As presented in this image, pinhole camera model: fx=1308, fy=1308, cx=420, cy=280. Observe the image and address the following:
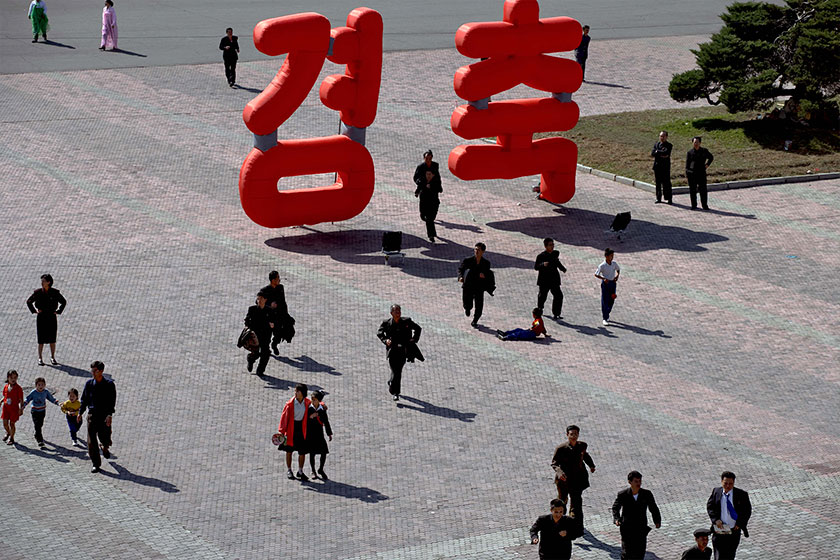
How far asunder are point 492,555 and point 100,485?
194 inches

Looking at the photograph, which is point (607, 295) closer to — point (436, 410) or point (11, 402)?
point (436, 410)

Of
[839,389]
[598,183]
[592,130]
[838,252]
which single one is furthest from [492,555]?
[592,130]

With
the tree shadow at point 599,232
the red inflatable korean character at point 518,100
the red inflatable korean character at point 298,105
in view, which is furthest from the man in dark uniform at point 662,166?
the red inflatable korean character at point 298,105

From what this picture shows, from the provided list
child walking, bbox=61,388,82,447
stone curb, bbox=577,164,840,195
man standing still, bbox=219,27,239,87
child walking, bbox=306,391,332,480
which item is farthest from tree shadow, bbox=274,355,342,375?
man standing still, bbox=219,27,239,87

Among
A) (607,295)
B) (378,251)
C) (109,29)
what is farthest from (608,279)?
(109,29)

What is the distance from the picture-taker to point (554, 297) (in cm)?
2166

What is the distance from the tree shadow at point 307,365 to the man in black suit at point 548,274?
386cm

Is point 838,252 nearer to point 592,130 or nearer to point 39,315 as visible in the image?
point 592,130

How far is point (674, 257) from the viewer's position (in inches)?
974

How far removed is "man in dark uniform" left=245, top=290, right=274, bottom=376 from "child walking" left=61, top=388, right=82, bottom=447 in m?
2.93

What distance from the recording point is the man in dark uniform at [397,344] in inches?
720

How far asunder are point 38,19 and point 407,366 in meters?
25.6

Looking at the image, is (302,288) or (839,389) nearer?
(839,389)

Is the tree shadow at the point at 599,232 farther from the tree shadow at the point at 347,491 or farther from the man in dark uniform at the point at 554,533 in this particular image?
the man in dark uniform at the point at 554,533
